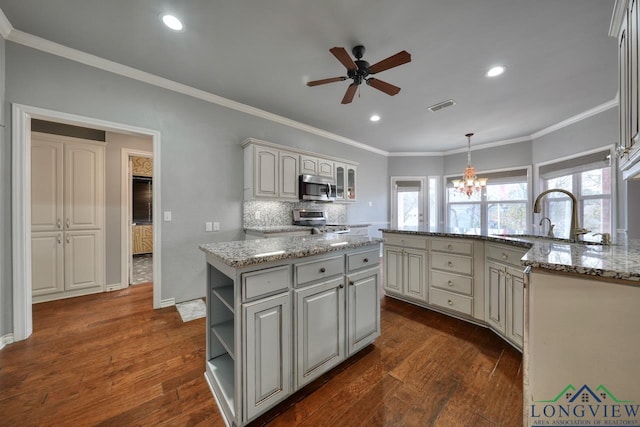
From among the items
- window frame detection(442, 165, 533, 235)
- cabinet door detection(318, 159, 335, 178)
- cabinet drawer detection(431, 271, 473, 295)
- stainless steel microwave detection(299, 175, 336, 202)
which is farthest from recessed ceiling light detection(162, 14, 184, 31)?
window frame detection(442, 165, 533, 235)

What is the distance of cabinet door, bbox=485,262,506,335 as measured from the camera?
6.90 feet

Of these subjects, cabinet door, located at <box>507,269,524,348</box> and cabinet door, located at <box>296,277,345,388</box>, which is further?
cabinet door, located at <box>507,269,524,348</box>

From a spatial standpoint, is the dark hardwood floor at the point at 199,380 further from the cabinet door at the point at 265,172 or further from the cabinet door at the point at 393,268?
the cabinet door at the point at 265,172

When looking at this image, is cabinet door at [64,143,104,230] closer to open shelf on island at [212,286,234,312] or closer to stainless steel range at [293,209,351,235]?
stainless steel range at [293,209,351,235]

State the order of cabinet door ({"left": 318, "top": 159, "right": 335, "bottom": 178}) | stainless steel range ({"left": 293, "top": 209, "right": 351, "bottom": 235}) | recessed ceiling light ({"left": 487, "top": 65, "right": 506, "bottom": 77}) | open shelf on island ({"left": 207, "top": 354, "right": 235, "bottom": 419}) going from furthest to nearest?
cabinet door ({"left": 318, "top": 159, "right": 335, "bottom": 178}), stainless steel range ({"left": 293, "top": 209, "right": 351, "bottom": 235}), recessed ceiling light ({"left": 487, "top": 65, "right": 506, "bottom": 77}), open shelf on island ({"left": 207, "top": 354, "right": 235, "bottom": 419})

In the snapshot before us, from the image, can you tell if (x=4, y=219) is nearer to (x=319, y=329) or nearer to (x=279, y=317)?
(x=279, y=317)

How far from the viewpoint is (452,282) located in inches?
100

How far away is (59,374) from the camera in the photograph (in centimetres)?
170

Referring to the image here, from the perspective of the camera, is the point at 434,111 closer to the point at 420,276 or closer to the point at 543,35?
the point at 543,35

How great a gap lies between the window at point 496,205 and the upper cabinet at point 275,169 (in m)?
3.15

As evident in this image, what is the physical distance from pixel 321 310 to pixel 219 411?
0.81m

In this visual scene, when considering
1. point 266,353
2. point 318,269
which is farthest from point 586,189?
point 266,353

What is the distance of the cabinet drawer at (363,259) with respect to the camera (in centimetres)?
178

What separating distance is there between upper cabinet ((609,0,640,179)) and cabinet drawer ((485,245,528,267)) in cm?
78
